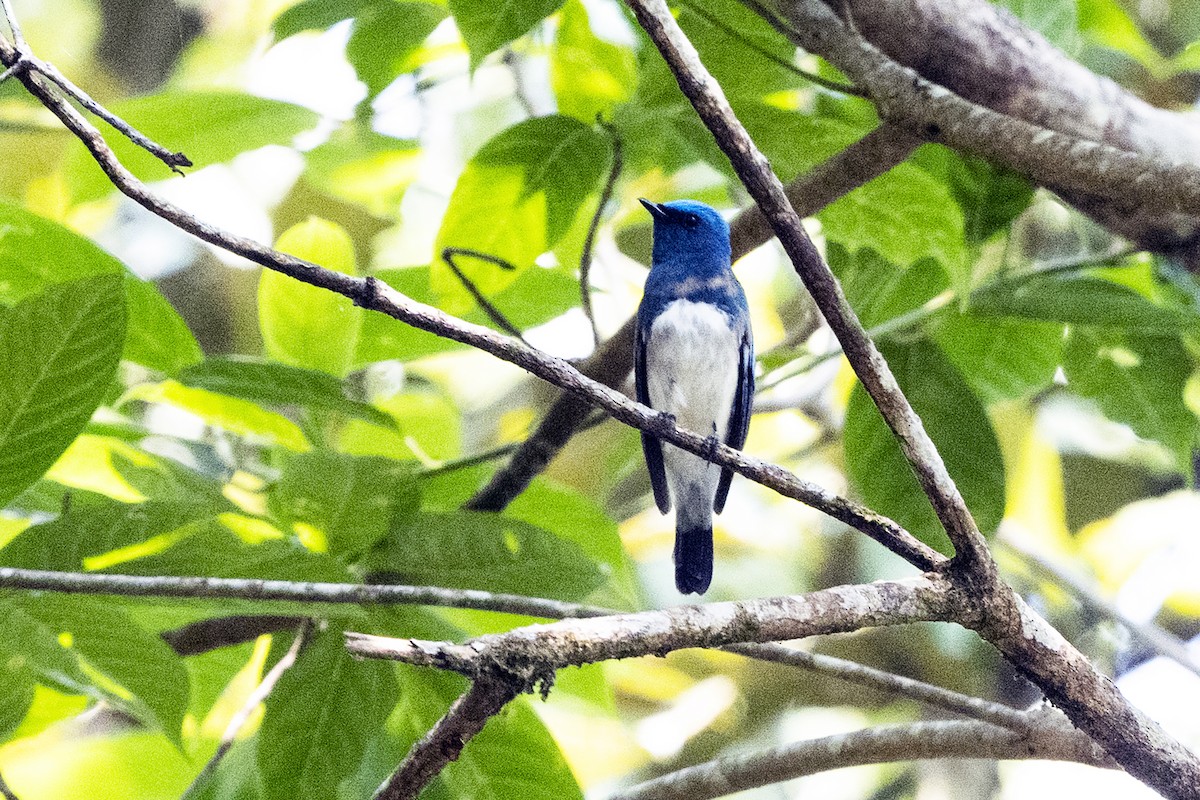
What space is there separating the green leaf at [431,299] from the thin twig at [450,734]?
114cm

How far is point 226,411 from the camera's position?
216 centimetres

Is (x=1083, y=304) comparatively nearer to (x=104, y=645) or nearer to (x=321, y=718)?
(x=321, y=718)

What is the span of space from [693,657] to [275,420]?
2.43m

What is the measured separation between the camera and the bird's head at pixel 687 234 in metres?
2.90

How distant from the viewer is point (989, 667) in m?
4.02

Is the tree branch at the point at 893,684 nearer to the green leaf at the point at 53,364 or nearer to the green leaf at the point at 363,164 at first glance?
the green leaf at the point at 53,364

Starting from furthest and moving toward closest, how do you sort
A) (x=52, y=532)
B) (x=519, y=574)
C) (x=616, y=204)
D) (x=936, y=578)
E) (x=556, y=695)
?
(x=616, y=204) → (x=556, y=695) → (x=519, y=574) → (x=52, y=532) → (x=936, y=578)

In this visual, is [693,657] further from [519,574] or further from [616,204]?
[519,574]

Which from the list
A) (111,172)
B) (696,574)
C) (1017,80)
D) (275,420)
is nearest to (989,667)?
(696,574)

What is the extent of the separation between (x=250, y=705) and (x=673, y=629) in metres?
1.05

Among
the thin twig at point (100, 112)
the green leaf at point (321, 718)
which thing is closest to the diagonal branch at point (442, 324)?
the thin twig at point (100, 112)

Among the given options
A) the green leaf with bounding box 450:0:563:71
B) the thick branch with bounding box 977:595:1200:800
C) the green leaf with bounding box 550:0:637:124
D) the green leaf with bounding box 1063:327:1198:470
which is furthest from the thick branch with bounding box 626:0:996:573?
the green leaf with bounding box 1063:327:1198:470

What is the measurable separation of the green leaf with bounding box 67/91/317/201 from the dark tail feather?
51.3 inches

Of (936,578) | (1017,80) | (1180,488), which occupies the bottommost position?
(936,578)
